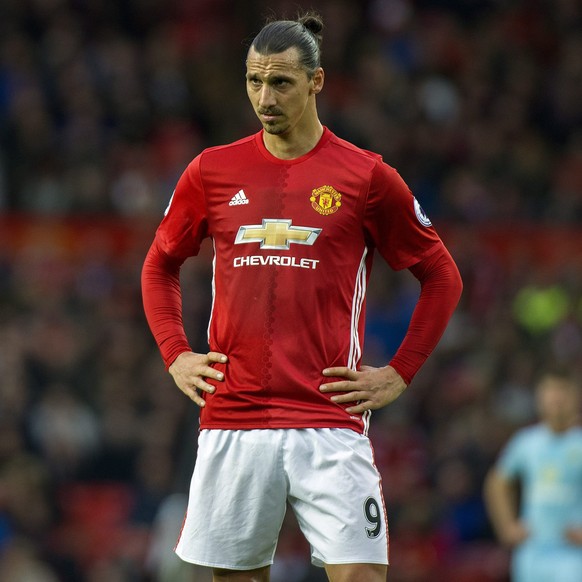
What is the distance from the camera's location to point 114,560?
29.1ft

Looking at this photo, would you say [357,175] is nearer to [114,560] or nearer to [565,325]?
[114,560]

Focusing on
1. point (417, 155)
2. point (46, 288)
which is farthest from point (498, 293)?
point (46, 288)

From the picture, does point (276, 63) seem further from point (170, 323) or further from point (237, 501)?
point (237, 501)

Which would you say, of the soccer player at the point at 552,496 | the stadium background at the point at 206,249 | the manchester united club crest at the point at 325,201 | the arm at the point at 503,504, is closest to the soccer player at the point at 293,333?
the manchester united club crest at the point at 325,201

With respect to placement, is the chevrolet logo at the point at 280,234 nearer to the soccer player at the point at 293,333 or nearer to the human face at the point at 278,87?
the soccer player at the point at 293,333

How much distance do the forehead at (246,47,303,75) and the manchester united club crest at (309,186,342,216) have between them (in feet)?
1.29

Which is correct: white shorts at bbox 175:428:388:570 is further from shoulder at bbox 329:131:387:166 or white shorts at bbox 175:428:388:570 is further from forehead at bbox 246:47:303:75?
forehead at bbox 246:47:303:75

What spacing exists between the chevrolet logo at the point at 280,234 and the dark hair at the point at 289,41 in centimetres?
50

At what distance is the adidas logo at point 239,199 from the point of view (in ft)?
14.3

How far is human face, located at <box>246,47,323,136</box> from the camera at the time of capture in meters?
4.24

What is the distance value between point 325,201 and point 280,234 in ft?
0.60

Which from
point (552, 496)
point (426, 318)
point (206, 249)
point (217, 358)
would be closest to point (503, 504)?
point (552, 496)

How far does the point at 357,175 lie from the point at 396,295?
6310 millimetres

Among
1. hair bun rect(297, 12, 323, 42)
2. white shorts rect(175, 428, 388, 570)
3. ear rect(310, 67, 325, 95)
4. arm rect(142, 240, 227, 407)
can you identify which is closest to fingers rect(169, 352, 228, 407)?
arm rect(142, 240, 227, 407)
